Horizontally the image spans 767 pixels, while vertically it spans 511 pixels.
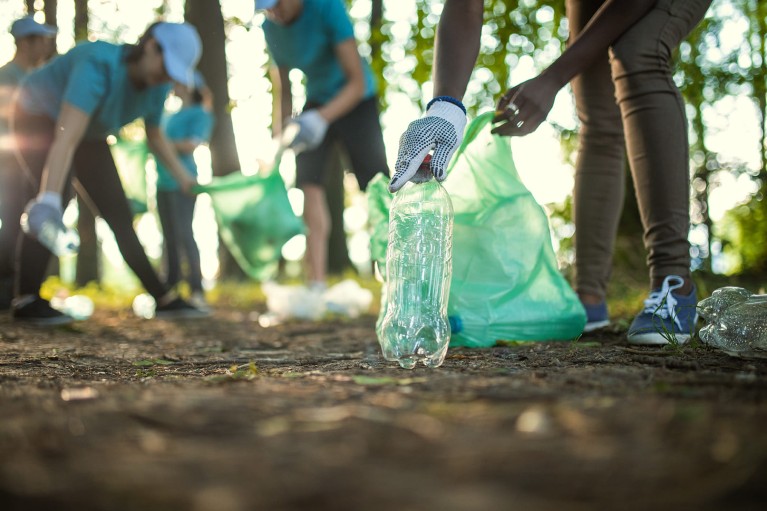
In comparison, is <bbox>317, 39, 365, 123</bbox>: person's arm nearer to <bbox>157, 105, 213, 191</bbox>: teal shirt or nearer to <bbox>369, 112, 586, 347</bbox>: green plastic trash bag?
<bbox>369, 112, 586, 347</bbox>: green plastic trash bag

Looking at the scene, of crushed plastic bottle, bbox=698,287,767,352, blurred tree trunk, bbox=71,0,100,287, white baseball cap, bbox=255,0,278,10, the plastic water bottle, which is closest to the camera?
crushed plastic bottle, bbox=698,287,767,352

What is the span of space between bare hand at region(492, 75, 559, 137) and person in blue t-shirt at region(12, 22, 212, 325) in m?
2.11

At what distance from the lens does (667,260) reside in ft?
7.07

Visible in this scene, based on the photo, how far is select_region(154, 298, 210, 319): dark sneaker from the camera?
14.4 ft

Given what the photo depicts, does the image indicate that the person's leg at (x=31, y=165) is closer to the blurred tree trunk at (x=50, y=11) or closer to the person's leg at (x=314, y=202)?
the person's leg at (x=314, y=202)

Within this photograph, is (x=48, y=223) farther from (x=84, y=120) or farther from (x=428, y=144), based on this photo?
(x=428, y=144)

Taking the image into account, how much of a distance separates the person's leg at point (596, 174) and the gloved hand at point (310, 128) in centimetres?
149

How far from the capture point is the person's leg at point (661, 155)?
2.13 metres

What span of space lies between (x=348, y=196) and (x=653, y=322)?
18.0 m

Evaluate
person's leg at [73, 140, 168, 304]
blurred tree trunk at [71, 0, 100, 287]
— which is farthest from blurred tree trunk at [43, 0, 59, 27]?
person's leg at [73, 140, 168, 304]

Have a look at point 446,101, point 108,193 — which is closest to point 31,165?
point 108,193

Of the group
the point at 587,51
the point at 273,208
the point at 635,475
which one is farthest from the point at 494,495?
the point at 273,208

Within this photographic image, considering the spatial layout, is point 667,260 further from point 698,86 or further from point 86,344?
point 698,86

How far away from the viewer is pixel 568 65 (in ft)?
7.18
